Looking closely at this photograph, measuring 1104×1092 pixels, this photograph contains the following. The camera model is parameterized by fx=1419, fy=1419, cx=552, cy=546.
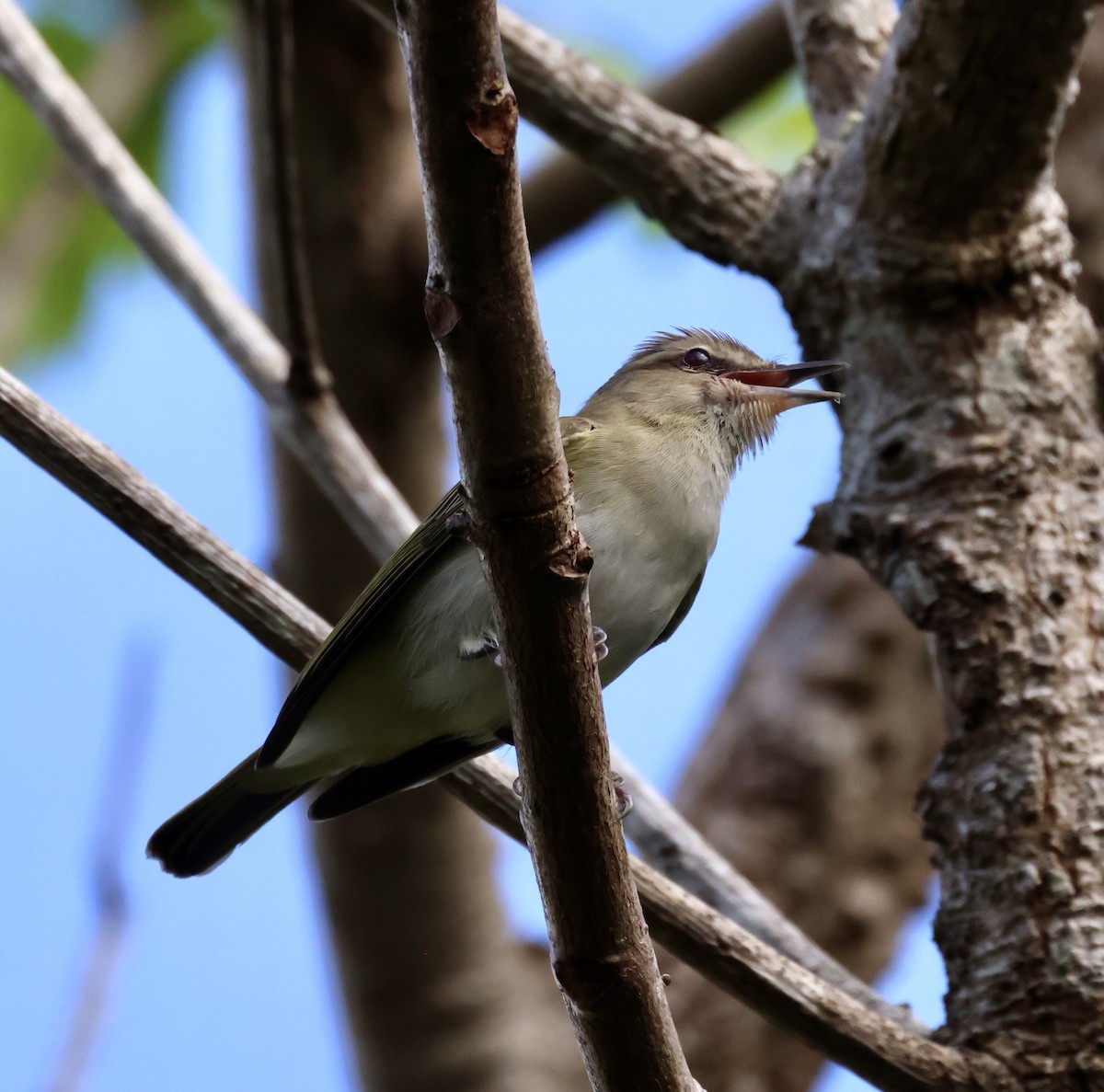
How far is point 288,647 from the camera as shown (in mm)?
2707

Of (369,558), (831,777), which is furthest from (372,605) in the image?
(831,777)

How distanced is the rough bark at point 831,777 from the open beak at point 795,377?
1959mm

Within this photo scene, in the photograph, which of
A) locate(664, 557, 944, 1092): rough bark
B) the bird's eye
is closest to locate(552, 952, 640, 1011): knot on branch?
the bird's eye

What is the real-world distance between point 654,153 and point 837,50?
25.9 inches

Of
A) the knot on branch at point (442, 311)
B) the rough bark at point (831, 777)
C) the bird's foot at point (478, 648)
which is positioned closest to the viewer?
the knot on branch at point (442, 311)

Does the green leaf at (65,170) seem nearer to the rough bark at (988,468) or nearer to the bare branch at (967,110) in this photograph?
the rough bark at (988,468)

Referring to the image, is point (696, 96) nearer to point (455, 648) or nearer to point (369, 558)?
point (369, 558)

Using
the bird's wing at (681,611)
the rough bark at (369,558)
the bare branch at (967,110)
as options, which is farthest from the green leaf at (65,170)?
the bare branch at (967,110)

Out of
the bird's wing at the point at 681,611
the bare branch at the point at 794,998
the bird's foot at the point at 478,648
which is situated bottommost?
the bare branch at the point at 794,998

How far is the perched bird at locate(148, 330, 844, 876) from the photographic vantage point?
321 centimetres

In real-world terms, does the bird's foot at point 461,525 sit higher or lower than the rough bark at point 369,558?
lower

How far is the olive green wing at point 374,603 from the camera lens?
10.1 feet

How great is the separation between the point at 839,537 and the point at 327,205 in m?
2.38

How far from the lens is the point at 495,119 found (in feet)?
5.31
